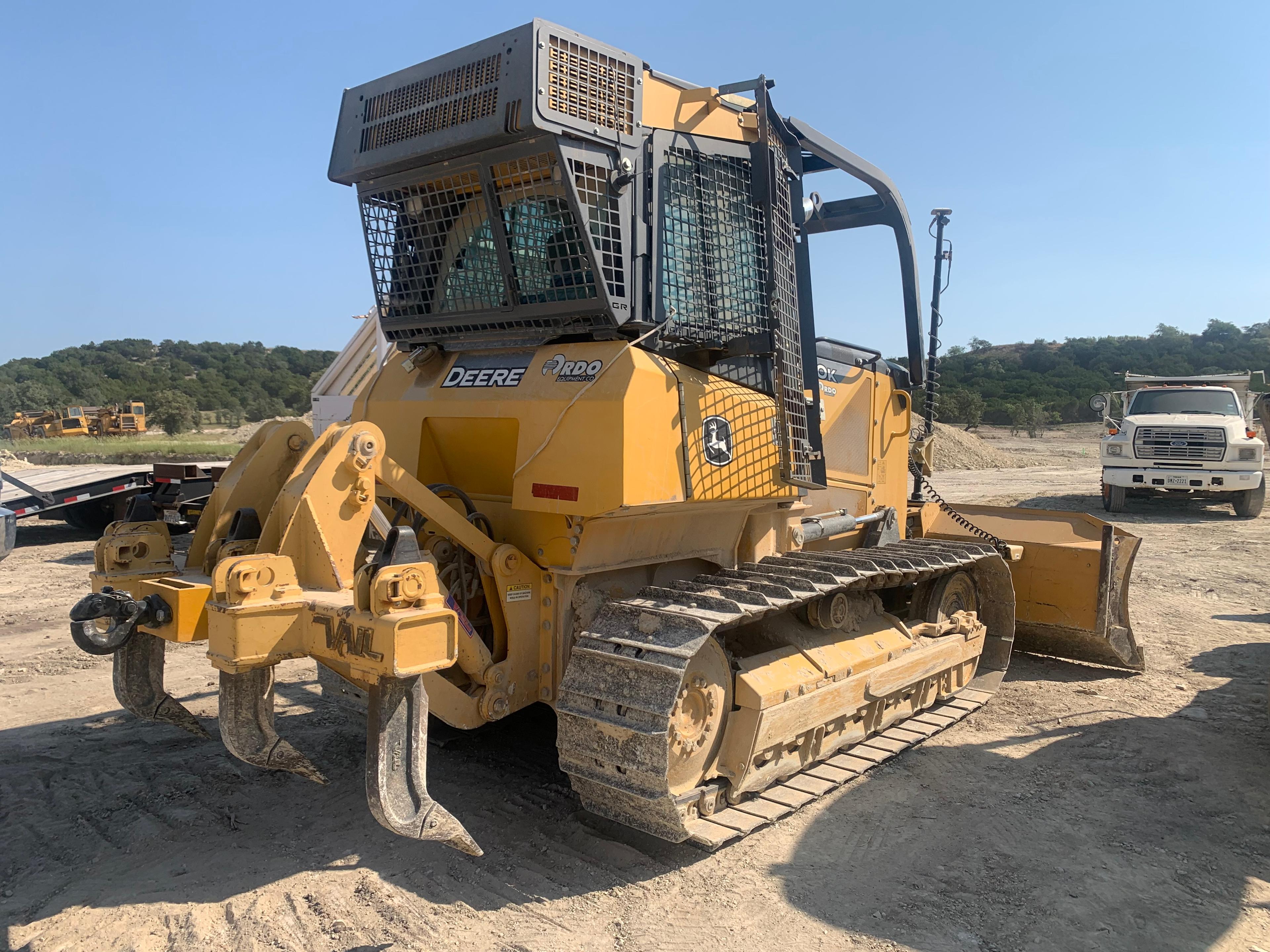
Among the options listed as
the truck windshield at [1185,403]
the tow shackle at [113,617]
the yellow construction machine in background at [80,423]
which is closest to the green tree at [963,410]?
the truck windshield at [1185,403]

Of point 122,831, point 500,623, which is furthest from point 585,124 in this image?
point 122,831

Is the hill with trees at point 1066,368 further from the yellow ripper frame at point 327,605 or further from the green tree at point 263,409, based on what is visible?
the green tree at point 263,409

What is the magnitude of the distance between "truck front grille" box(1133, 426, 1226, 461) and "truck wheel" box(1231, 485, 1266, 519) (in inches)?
36.0

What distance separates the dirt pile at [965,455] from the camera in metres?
26.3

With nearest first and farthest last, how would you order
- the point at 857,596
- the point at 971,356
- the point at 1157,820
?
the point at 1157,820
the point at 857,596
the point at 971,356

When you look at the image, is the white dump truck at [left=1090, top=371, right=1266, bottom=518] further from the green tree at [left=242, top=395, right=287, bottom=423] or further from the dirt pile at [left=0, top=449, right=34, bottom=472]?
the green tree at [left=242, top=395, right=287, bottom=423]

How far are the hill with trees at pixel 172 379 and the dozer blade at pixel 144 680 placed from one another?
41.6 m

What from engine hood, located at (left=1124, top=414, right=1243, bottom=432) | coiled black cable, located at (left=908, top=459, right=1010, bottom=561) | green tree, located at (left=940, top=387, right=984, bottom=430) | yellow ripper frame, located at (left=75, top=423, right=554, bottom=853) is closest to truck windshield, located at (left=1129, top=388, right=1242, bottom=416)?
engine hood, located at (left=1124, top=414, right=1243, bottom=432)

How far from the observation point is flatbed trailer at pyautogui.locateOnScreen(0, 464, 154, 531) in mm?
12344

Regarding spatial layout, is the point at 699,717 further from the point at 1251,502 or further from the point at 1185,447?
the point at 1251,502

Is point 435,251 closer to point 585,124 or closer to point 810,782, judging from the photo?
point 585,124

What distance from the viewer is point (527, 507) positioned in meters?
4.14

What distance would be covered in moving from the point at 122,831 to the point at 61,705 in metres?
2.43

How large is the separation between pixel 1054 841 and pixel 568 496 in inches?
110
